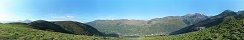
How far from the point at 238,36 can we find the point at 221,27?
1031 inches

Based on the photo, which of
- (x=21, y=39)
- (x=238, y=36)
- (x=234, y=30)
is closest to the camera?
(x=238, y=36)

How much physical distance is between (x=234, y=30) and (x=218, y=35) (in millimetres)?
7048

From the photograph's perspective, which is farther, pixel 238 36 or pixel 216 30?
pixel 216 30

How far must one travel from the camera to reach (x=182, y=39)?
618 feet

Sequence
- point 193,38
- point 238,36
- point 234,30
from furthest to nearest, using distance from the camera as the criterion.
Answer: point 193,38 → point 234,30 → point 238,36

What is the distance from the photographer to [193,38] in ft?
584

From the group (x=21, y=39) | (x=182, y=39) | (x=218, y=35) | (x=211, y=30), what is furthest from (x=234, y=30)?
(x=21, y=39)

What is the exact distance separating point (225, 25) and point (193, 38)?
18.0 metres

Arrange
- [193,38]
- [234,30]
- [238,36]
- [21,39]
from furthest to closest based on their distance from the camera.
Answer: [21,39] < [193,38] < [234,30] < [238,36]

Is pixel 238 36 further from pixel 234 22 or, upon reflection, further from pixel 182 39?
pixel 182 39

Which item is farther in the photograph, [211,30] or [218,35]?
[211,30]

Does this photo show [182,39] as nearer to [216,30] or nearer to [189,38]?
[189,38]

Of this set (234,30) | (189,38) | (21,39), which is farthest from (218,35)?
(21,39)

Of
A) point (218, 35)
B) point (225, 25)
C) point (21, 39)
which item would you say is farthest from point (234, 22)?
point (21, 39)
